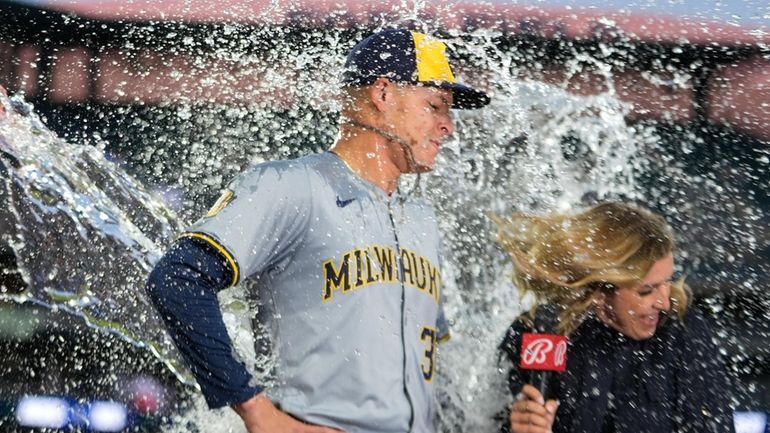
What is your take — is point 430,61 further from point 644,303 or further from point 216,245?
point 644,303

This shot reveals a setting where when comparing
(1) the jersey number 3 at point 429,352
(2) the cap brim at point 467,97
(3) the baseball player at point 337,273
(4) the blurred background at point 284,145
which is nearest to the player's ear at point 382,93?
(3) the baseball player at point 337,273

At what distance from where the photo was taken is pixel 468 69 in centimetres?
734

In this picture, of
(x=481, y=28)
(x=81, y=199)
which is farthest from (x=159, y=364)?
(x=481, y=28)

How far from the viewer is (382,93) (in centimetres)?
215

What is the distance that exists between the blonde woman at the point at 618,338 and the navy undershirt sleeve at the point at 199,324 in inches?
38.2

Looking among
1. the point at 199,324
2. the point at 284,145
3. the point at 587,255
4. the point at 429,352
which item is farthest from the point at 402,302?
the point at 284,145

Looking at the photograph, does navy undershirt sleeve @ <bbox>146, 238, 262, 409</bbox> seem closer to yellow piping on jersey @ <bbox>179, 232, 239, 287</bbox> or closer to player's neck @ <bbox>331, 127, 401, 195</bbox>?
yellow piping on jersey @ <bbox>179, 232, 239, 287</bbox>

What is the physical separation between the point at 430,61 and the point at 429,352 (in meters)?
0.75

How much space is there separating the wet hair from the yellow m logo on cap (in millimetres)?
725

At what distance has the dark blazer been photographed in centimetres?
236

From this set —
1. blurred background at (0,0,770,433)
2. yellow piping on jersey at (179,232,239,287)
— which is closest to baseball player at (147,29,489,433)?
yellow piping on jersey at (179,232,239,287)

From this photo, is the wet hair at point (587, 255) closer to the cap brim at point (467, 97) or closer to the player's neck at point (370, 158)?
the cap brim at point (467, 97)

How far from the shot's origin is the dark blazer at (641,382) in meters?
2.36

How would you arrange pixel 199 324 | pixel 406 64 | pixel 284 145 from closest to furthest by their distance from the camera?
pixel 199 324
pixel 406 64
pixel 284 145
